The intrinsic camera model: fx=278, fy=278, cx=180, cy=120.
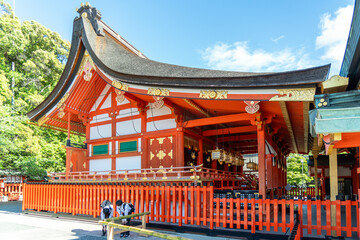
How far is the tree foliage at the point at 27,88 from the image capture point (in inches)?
816

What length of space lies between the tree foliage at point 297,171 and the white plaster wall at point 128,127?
26985mm

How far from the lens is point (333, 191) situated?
23.5ft

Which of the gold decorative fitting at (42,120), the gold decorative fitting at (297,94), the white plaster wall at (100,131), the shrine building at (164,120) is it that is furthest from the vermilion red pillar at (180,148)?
the gold decorative fitting at (42,120)

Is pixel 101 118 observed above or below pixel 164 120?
above

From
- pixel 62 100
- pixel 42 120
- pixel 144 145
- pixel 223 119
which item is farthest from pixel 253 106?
pixel 42 120

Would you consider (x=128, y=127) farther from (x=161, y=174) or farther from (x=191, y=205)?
(x=191, y=205)

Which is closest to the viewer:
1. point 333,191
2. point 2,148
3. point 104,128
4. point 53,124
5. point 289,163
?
point 333,191

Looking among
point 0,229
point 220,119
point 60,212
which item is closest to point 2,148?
point 60,212

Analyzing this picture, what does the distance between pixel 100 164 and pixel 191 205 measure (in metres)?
7.49

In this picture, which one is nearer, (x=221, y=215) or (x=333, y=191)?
(x=333, y=191)

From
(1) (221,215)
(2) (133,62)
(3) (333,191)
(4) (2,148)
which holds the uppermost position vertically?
(2) (133,62)

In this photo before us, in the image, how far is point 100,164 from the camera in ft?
47.4

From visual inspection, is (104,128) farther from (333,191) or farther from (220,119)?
(333,191)

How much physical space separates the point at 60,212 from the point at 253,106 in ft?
33.3
